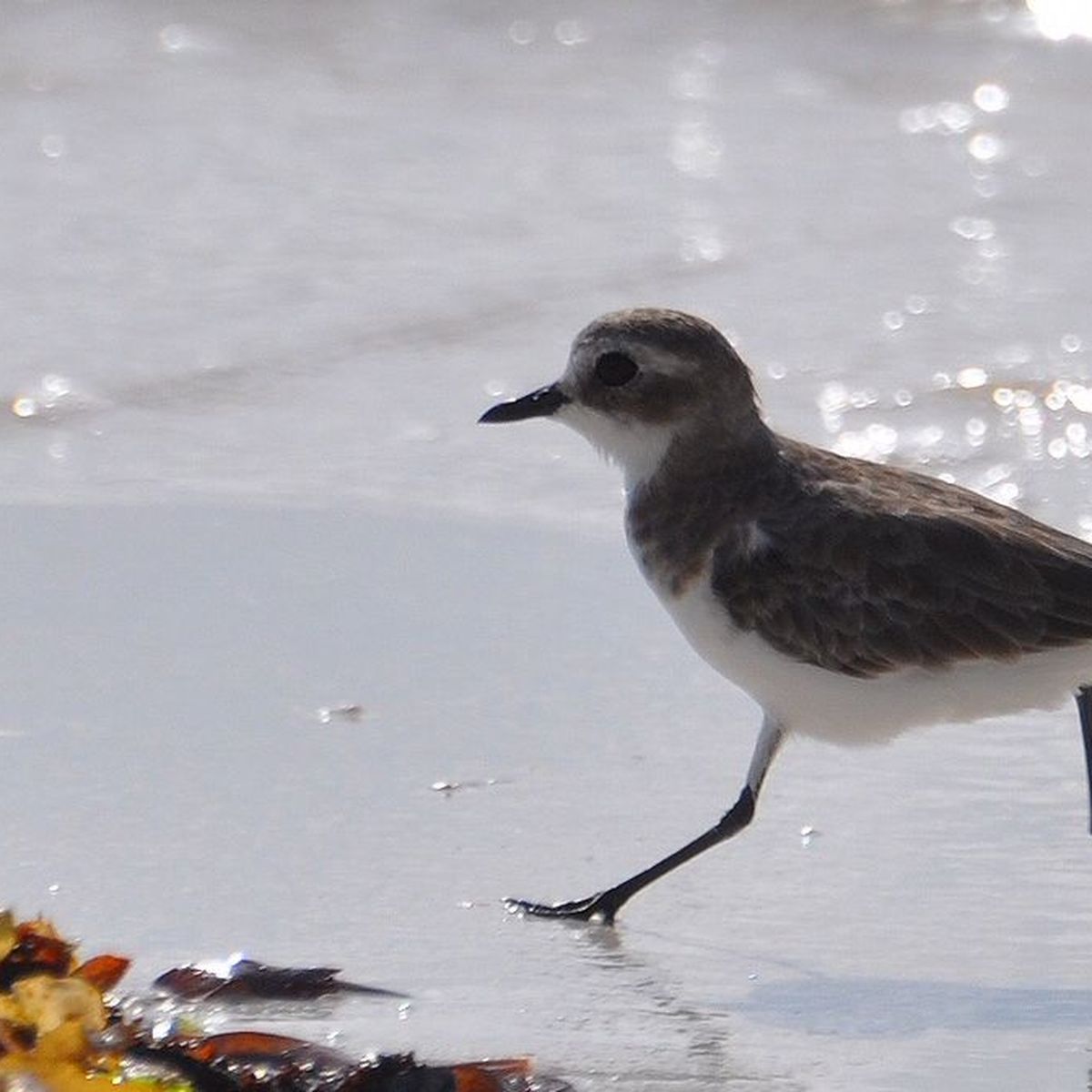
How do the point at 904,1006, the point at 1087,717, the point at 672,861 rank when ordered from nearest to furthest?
the point at 904,1006 → the point at 672,861 → the point at 1087,717

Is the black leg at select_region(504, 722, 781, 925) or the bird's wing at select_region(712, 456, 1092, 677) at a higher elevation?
the bird's wing at select_region(712, 456, 1092, 677)

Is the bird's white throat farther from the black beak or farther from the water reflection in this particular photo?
the water reflection

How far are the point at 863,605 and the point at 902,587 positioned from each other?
0.09 meters

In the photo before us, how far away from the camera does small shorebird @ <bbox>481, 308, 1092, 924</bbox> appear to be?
15.1 ft

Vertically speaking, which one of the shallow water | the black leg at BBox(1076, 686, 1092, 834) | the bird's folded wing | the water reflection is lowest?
the shallow water

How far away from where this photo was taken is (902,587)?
468cm

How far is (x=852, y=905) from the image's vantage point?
4.41m

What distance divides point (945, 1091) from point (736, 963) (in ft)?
1.86

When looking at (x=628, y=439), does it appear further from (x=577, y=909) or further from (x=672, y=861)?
(x=577, y=909)

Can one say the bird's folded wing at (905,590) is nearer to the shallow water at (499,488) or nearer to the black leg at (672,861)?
the black leg at (672,861)

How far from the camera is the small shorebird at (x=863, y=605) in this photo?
4605 millimetres

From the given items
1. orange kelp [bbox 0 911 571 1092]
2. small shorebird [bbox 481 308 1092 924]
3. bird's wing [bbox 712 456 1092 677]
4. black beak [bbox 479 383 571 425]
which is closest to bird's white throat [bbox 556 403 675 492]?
black beak [bbox 479 383 571 425]

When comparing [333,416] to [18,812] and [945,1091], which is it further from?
[945,1091]

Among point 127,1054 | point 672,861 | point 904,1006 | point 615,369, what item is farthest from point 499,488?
point 127,1054
